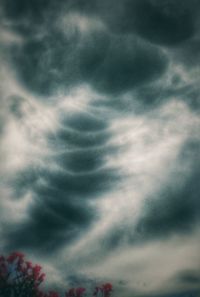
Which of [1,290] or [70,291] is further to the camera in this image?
[70,291]

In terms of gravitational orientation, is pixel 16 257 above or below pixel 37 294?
above

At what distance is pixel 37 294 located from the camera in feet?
43.5

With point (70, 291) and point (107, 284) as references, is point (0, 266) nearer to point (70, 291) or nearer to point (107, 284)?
point (70, 291)

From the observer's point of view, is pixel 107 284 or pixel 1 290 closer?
pixel 1 290

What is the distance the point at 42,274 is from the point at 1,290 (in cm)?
177

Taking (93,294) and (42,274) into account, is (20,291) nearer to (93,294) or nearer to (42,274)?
(42,274)

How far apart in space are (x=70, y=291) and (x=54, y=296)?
2.41 ft

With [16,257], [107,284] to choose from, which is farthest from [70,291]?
[16,257]

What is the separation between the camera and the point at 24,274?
13.1 metres

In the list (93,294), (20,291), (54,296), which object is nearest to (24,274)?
(20,291)

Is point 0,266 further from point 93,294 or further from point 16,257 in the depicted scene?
point 93,294

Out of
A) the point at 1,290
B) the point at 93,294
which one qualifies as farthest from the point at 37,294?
the point at 93,294

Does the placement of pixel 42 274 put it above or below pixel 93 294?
above

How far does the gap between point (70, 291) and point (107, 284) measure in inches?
66.9
